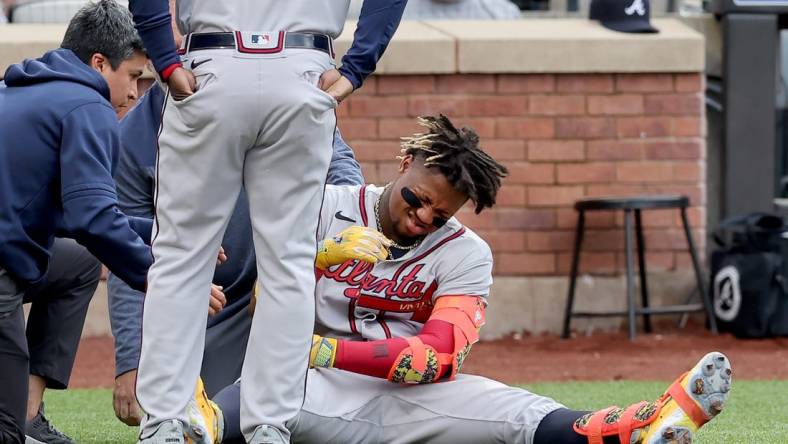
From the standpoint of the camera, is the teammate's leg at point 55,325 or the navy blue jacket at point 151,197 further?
the navy blue jacket at point 151,197

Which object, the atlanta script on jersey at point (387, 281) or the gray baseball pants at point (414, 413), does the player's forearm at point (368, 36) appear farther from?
the gray baseball pants at point (414, 413)

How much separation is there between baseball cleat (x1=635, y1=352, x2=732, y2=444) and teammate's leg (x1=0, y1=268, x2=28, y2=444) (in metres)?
1.78

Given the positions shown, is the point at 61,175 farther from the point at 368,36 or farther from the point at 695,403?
the point at 695,403

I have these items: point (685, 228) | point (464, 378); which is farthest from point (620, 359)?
point (464, 378)

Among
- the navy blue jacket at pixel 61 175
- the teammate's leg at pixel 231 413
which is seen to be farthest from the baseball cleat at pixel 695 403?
the navy blue jacket at pixel 61 175

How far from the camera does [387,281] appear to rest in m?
4.04

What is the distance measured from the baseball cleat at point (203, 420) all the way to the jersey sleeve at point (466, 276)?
78cm

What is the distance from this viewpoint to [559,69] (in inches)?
324

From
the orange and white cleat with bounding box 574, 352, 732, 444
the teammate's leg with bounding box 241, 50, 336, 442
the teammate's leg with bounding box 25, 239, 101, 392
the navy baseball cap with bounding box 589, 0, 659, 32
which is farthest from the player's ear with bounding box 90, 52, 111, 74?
the navy baseball cap with bounding box 589, 0, 659, 32

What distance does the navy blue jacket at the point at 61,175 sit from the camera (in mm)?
3590

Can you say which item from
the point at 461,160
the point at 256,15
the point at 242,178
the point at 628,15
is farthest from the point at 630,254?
the point at 256,15

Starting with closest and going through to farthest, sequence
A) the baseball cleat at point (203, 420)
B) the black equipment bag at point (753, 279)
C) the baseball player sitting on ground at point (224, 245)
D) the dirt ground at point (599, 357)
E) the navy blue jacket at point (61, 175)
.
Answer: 1. the baseball cleat at point (203, 420)
2. the navy blue jacket at point (61, 175)
3. the baseball player sitting on ground at point (224, 245)
4. the dirt ground at point (599, 357)
5. the black equipment bag at point (753, 279)

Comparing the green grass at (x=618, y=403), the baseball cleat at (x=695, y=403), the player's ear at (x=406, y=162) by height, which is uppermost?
the player's ear at (x=406, y=162)

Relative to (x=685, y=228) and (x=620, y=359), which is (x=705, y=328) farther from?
(x=620, y=359)
